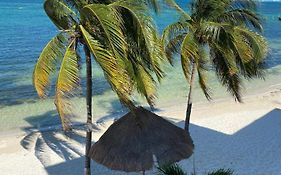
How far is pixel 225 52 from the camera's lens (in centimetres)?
1070

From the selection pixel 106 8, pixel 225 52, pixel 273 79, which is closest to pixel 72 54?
pixel 106 8

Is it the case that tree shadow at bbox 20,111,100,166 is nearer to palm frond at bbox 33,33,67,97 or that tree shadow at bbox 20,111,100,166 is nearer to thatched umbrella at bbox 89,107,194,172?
thatched umbrella at bbox 89,107,194,172

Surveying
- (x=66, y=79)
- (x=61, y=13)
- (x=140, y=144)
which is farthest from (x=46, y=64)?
(x=140, y=144)

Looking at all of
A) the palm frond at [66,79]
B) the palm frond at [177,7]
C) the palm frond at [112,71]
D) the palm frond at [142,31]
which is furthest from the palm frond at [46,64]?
the palm frond at [177,7]

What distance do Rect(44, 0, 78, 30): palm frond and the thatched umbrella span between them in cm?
234

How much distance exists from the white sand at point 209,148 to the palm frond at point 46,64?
4.73 metres

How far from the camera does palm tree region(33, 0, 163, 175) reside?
7418mm

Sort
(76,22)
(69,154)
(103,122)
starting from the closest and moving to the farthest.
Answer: (76,22), (69,154), (103,122)

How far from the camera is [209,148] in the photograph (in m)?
13.9

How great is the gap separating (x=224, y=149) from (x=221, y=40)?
4483 mm

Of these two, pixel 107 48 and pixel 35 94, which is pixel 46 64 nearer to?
pixel 107 48

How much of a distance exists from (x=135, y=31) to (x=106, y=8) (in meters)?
0.81

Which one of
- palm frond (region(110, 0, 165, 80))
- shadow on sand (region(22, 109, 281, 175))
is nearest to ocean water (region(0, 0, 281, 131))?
palm frond (region(110, 0, 165, 80))

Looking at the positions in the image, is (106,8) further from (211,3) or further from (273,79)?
(273,79)
